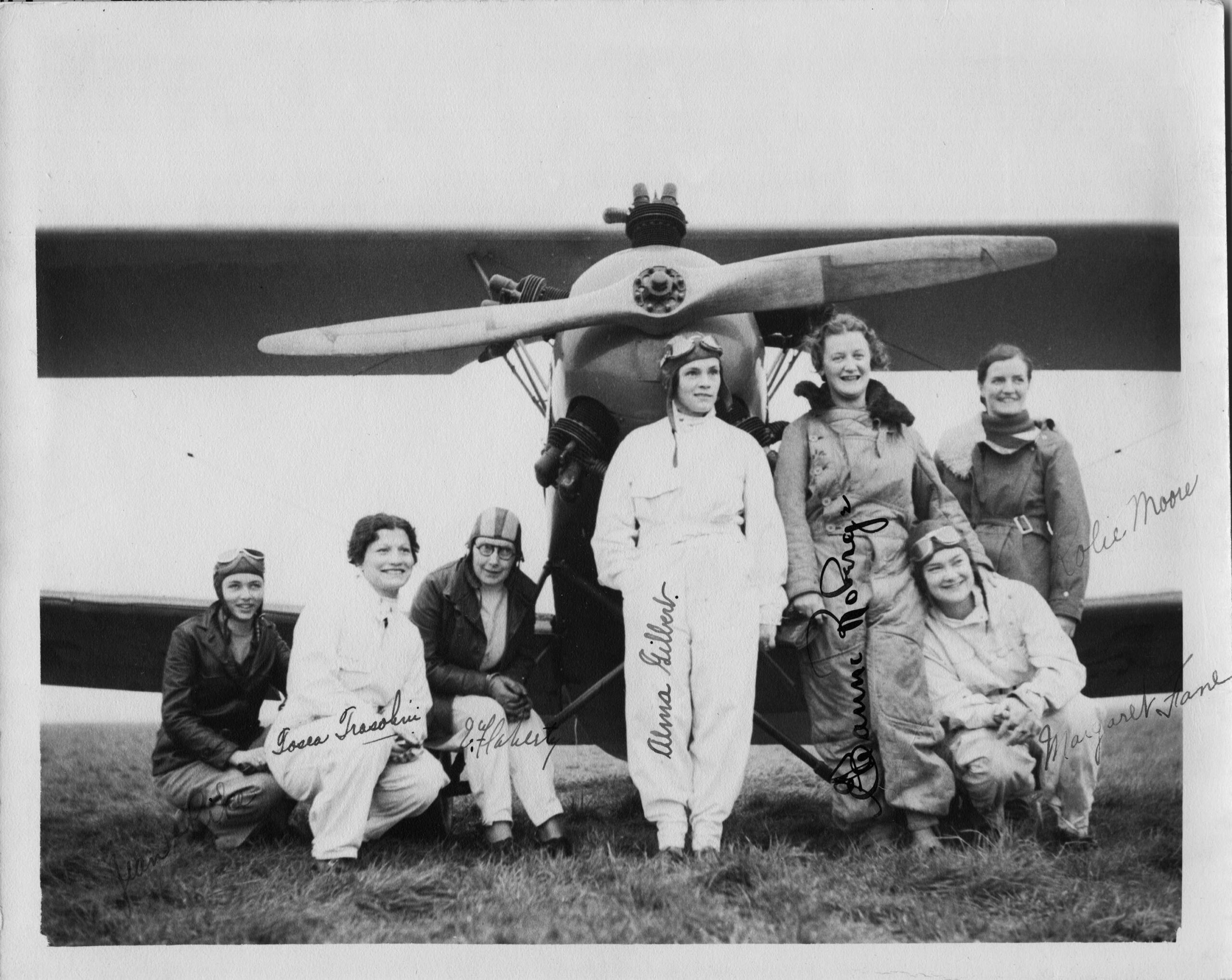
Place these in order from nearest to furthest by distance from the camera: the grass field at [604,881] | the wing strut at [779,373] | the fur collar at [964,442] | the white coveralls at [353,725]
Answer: the grass field at [604,881], the white coveralls at [353,725], the fur collar at [964,442], the wing strut at [779,373]

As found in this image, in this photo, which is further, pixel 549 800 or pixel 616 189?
pixel 616 189

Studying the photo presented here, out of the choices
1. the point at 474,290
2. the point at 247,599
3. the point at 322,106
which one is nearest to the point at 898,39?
the point at 474,290

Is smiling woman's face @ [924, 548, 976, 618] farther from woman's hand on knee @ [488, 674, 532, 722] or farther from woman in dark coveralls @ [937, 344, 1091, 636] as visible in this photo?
woman's hand on knee @ [488, 674, 532, 722]

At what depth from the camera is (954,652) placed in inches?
187

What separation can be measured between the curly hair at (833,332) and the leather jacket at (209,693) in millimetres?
2662

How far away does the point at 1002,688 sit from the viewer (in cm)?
471

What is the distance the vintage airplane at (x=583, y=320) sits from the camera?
16.1 ft

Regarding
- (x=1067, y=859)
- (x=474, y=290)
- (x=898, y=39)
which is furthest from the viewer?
(x=474, y=290)

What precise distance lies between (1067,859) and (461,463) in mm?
3063

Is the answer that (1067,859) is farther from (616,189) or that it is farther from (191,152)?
(191,152)

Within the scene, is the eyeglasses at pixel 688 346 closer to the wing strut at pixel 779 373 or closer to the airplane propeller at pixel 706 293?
the airplane propeller at pixel 706 293

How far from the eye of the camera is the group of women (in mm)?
4570
